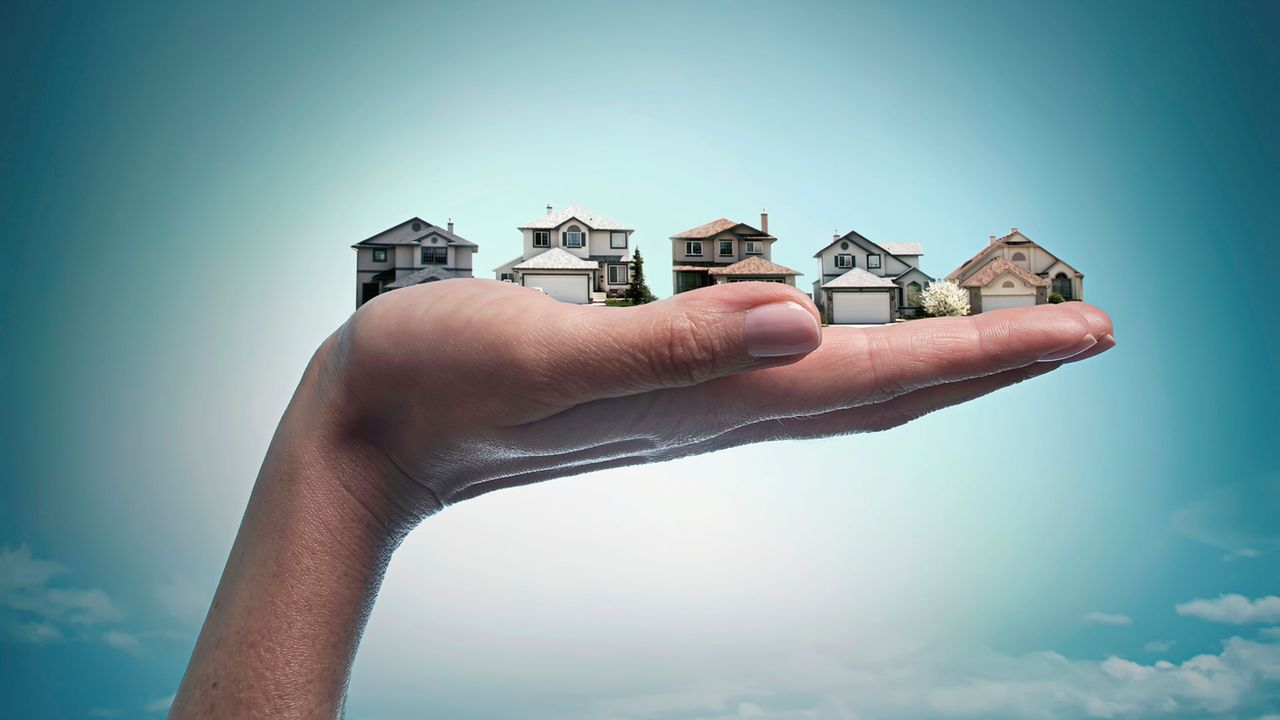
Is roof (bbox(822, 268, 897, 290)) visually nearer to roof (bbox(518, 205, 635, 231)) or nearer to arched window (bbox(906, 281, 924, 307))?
arched window (bbox(906, 281, 924, 307))

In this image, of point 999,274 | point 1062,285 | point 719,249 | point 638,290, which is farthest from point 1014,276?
point 638,290

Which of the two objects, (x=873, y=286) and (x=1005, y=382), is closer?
(x=1005, y=382)

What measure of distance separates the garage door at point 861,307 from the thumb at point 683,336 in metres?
7.73

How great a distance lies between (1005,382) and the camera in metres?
2.37

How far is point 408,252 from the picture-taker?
11.6 m

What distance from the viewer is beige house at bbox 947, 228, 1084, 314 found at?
30.2 feet

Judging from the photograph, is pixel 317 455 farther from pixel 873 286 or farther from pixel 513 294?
pixel 873 286

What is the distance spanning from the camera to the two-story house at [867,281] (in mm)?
9320

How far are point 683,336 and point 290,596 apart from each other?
1.05m

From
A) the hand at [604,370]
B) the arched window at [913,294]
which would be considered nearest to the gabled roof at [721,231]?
the arched window at [913,294]

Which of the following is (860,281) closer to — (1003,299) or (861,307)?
(861,307)

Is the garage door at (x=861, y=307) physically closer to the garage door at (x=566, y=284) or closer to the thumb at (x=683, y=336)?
the garage door at (x=566, y=284)

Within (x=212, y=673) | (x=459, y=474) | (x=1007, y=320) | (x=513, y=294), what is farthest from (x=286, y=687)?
(x=1007, y=320)

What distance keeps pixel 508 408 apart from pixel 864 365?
0.90 metres
